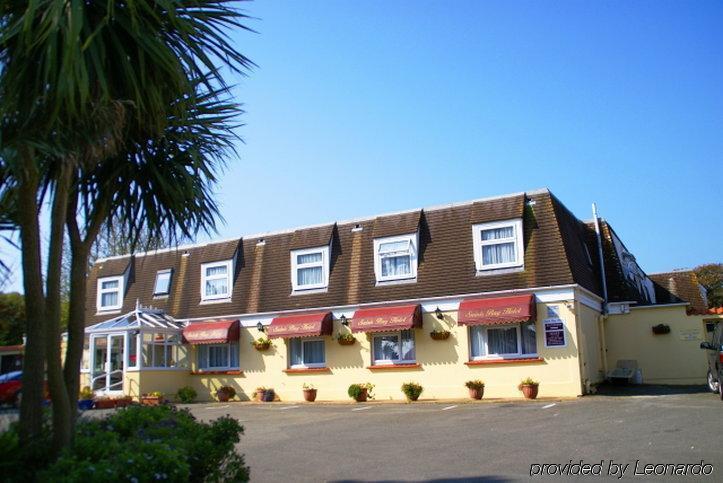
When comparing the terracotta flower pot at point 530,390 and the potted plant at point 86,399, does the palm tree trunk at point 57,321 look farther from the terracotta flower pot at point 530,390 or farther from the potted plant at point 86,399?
the terracotta flower pot at point 530,390

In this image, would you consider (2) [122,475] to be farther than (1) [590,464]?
No

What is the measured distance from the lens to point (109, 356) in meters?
24.7

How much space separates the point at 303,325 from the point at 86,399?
7.58m

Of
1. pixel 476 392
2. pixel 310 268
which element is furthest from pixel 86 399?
pixel 476 392

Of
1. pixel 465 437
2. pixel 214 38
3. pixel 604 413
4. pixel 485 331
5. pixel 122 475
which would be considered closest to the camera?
pixel 122 475

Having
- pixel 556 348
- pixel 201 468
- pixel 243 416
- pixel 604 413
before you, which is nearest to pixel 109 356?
pixel 243 416

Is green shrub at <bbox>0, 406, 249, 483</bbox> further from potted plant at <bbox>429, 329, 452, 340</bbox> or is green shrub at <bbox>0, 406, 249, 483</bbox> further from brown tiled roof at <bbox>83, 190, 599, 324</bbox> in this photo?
brown tiled roof at <bbox>83, 190, 599, 324</bbox>

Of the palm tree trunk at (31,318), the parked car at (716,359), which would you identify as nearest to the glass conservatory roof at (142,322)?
the parked car at (716,359)

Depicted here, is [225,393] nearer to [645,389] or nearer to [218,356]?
[218,356]

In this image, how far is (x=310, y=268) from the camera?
23.6m

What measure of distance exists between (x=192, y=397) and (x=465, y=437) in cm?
1493

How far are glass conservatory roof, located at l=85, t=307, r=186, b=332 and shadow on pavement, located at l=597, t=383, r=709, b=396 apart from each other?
49.5 ft

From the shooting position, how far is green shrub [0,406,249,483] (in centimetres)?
510

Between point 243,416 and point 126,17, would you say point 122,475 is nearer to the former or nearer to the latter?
point 126,17
